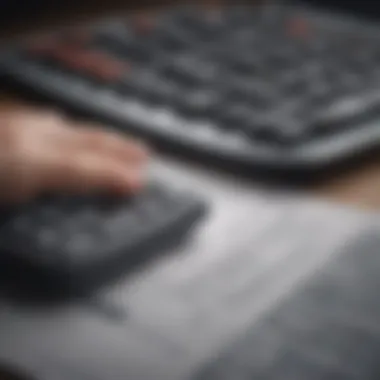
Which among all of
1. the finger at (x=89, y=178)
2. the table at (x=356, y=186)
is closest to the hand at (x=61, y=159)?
the finger at (x=89, y=178)

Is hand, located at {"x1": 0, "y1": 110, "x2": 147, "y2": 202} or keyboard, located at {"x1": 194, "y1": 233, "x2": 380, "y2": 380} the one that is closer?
keyboard, located at {"x1": 194, "y1": 233, "x2": 380, "y2": 380}

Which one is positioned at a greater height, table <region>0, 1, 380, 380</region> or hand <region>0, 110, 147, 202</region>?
table <region>0, 1, 380, 380</region>

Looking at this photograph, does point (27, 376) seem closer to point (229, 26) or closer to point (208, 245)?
point (208, 245)

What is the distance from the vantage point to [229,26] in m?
0.75

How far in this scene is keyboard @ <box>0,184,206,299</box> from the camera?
425mm

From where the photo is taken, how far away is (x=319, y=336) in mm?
380

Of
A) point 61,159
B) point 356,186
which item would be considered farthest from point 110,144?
point 356,186

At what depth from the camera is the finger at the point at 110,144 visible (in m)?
0.54

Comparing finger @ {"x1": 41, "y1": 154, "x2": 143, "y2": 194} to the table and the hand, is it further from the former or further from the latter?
the table

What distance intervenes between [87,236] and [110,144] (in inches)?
4.5

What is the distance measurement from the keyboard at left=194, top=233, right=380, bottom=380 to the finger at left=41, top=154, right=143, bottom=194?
12 centimetres

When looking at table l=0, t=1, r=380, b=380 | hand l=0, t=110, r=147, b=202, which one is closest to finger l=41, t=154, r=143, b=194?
hand l=0, t=110, r=147, b=202

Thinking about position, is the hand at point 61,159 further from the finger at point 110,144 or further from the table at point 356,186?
the table at point 356,186

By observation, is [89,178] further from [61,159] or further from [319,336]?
[319,336]
